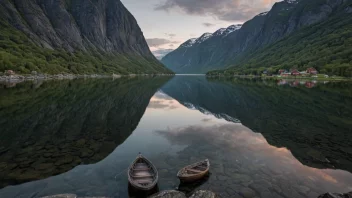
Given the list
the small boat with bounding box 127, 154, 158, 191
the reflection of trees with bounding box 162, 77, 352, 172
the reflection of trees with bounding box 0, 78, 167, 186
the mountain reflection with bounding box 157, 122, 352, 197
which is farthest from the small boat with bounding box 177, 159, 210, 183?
the reflection of trees with bounding box 162, 77, 352, 172

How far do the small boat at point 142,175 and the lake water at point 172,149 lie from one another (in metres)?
1.12

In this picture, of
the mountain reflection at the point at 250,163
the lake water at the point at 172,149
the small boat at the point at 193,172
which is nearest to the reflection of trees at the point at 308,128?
the lake water at the point at 172,149

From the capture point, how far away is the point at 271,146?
31.7 m

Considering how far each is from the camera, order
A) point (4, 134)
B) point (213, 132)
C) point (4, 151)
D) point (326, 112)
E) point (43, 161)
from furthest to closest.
A: point (326, 112)
point (213, 132)
point (4, 134)
point (4, 151)
point (43, 161)

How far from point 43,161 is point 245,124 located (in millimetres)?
33641

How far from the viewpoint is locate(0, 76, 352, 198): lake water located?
1984 cm

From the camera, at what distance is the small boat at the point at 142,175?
57.7 ft

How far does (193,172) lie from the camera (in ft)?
68.0

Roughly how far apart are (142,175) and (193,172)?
14.4 ft

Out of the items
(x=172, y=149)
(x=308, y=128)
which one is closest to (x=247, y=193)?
(x=172, y=149)

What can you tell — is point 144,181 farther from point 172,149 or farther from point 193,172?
point 172,149

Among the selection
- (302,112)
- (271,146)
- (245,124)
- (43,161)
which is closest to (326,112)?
(302,112)

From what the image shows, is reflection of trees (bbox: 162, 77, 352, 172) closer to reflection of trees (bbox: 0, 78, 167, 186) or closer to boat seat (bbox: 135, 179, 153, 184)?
boat seat (bbox: 135, 179, 153, 184)

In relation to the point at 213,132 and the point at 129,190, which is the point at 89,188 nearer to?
the point at 129,190
